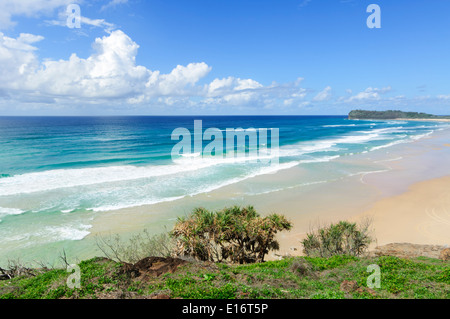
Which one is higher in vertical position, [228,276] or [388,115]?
[388,115]

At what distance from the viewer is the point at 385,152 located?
1730 inches

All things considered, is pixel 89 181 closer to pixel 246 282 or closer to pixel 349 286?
pixel 246 282

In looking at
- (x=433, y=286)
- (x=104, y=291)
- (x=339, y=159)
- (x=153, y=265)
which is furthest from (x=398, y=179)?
(x=104, y=291)

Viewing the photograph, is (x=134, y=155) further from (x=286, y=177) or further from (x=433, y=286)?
(x=433, y=286)

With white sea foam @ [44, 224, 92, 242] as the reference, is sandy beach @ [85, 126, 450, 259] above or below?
above

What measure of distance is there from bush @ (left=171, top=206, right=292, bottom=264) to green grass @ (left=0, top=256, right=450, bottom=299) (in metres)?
2.04

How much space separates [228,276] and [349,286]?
3572mm

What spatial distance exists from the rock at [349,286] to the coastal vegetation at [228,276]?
0.09ft

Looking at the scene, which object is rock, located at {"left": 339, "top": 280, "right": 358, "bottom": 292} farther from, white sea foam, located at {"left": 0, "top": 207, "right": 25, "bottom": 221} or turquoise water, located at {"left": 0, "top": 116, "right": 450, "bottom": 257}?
white sea foam, located at {"left": 0, "top": 207, "right": 25, "bottom": 221}

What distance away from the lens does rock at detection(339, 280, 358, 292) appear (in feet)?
24.5

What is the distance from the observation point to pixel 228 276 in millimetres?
8062

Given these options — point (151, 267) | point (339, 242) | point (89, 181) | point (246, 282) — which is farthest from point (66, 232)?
point (339, 242)

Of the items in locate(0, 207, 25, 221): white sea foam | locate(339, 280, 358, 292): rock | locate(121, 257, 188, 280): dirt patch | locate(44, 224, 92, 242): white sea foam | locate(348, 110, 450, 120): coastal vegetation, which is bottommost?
locate(44, 224, 92, 242): white sea foam

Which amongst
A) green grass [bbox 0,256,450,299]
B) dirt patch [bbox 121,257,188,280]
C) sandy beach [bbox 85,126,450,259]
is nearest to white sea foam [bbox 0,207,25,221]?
sandy beach [bbox 85,126,450,259]
